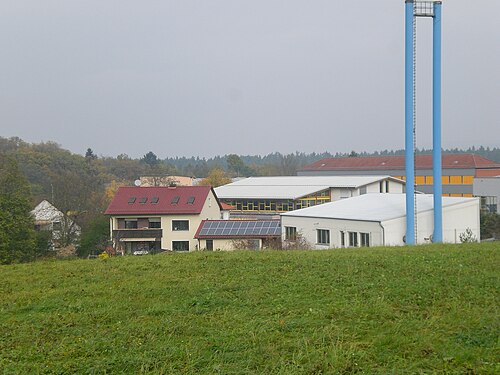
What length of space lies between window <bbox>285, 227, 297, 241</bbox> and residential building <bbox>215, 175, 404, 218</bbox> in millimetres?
19883

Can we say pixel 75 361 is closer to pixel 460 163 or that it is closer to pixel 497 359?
pixel 497 359

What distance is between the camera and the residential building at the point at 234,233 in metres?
30.2

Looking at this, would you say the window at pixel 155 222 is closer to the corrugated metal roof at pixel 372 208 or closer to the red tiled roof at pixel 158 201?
the red tiled roof at pixel 158 201

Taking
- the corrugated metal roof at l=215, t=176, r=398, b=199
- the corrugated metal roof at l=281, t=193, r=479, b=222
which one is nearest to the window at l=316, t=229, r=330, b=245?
the corrugated metal roof at l=281, t=193, r=479, b=222

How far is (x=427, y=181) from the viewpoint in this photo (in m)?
65.3

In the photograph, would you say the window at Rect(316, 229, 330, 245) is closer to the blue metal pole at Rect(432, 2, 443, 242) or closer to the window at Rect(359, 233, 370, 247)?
the window at Rect(359, 233, 370, 247)

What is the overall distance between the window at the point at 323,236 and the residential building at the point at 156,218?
34.6 feet

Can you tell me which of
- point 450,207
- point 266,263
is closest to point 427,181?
point 450,207

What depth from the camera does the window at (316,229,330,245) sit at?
25.9 meters

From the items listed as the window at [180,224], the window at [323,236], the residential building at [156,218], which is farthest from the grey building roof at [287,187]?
the window at [323,236]

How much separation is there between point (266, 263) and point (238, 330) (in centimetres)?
421

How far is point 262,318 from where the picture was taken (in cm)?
666

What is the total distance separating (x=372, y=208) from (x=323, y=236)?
252 centimetres

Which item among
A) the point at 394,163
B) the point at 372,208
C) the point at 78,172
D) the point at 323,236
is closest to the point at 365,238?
the point at 323,236
